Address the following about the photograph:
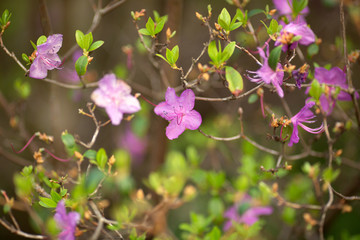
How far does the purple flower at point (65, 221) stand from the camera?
88 cm

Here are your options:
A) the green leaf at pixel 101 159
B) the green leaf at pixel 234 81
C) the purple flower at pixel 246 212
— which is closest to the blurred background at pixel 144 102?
the purple flower at pixel 246 212

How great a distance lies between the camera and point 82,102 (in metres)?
2.05

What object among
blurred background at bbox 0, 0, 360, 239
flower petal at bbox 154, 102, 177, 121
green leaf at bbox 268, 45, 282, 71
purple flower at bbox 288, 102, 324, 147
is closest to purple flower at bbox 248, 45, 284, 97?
green leaf at bbox 268, 45, 282, 71

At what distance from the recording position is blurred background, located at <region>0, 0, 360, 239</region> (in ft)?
5.44

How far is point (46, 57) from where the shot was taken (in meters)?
0.97

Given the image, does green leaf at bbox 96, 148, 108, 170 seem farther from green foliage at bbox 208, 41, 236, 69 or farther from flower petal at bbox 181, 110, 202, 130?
green foliage at bbox 208, 41, 236, 69

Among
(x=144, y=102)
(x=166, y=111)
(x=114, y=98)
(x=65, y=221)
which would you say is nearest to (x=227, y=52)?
(x=166, y=111)

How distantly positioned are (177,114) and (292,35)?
0.36 m

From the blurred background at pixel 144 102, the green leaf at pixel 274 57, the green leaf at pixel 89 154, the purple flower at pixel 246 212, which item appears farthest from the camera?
the blurred background at pixel 144 102

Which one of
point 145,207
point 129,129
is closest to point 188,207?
point 129,129

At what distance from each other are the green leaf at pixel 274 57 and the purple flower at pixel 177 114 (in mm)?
232

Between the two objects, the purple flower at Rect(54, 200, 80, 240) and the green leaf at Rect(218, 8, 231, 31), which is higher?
the green leaf at Rect(218, 8, 231, 31)

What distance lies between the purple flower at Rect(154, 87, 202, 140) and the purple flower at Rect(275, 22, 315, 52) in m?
0.29

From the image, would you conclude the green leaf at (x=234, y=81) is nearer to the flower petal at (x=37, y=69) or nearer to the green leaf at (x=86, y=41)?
the green leaf at (x=86, y=41)
